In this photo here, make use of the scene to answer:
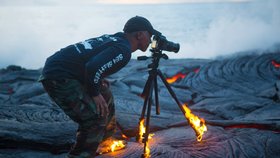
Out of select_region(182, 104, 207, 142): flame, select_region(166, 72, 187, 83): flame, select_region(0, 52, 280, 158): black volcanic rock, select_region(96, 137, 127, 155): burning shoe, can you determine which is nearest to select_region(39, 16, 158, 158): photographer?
select_region(96, 137, 127, 155): burning shoe

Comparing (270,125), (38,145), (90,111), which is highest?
(90,111)

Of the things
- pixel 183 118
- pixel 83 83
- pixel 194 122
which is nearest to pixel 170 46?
pixel 194 122

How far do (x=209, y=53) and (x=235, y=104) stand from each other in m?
10.7

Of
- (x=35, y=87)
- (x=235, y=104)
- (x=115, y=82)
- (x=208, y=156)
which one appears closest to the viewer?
(x=208, y=156)

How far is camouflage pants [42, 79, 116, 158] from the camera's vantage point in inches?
149

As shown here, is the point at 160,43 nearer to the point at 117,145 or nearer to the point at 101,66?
the point at 101,66

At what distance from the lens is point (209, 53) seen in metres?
18.1

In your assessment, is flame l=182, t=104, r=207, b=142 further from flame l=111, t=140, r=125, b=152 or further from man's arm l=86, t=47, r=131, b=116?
man's arm l=86, t=47, r=131, b=116

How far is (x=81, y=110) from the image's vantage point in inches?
151

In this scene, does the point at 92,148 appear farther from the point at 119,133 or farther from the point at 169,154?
the point at 119,133

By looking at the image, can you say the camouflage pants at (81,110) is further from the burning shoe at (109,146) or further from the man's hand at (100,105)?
the burning shoe at (109,146)

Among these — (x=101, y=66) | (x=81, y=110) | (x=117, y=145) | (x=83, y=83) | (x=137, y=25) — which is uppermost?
(x=137, y=25)

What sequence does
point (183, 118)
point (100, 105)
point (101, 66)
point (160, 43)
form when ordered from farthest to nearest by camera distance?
point (183, 118) < point (160, 43) < point (100, 105) < point (101, 66)

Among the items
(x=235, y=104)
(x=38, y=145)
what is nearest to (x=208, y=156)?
(x=38, y=145)
